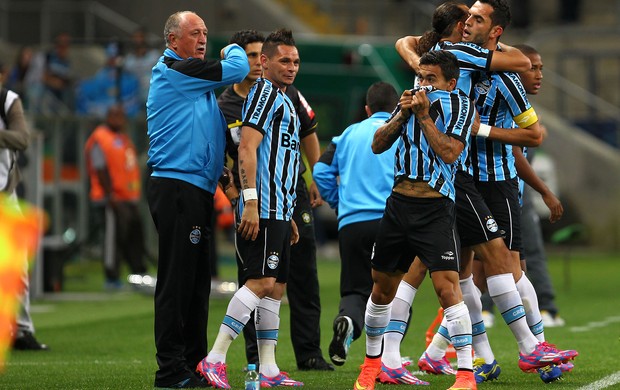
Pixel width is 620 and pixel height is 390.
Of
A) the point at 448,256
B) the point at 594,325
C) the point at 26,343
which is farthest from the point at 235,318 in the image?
the point at 594,325

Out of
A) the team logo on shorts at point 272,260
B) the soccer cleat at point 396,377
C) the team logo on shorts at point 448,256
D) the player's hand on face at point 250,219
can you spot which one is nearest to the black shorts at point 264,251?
the team logo on shorts at point 272,260

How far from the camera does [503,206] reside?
8.67 meters

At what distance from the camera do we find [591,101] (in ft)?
89.2

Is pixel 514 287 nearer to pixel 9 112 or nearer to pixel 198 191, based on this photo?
pixel 198 191

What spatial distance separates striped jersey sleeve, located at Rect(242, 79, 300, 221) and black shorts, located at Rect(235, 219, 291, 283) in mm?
68

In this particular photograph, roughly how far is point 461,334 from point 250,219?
1432 mm

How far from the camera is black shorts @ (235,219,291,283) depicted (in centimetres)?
818

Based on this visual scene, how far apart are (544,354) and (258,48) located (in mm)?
2878

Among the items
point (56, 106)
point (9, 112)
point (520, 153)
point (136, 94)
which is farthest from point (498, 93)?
point (56, 106)

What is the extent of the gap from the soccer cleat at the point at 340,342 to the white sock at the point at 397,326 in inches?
19.0

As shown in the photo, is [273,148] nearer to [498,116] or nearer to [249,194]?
[249,194]

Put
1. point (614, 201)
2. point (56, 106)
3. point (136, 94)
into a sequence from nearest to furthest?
point (136, 94)
point (56, 106)
point (614, 201)

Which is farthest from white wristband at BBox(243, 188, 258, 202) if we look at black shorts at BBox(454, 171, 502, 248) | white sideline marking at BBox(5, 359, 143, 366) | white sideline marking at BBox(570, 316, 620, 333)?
white sideline marking at BBox(570, 316, 620, 333)

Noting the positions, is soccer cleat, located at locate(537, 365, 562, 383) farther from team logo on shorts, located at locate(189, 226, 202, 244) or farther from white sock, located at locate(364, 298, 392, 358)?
team logo on shorts, located at locate(189, 226, 202, 244)
